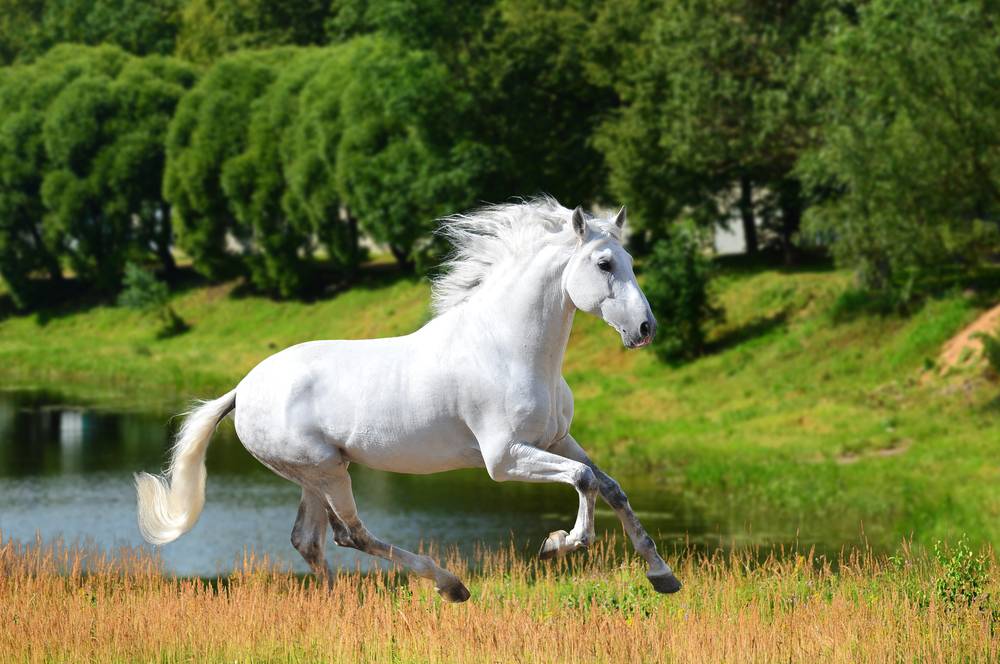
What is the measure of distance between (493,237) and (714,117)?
1129 inches

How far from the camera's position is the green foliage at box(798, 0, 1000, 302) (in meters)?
27.3

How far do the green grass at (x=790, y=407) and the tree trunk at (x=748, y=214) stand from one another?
297 centimetres

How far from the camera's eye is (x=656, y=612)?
31.6ft

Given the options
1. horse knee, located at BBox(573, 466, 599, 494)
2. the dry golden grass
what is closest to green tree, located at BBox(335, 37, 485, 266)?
the dry golden grass

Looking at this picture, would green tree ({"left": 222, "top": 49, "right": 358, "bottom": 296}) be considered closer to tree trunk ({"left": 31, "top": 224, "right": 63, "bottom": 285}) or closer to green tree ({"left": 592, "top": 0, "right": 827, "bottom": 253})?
tree trunk ({"left": 31, "top": 224, "right": 63, "bottom": 285})

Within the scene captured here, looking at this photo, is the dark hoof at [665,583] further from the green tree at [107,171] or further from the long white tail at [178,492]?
the green tree at [107,171]

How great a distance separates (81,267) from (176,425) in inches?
1022

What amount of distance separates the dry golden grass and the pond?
27.1 feet

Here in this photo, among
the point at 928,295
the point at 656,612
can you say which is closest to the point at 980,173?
the point at 928,295

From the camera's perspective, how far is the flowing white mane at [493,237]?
369 inches

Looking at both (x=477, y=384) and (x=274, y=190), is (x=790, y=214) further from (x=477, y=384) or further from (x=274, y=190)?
(x=477, y=384)

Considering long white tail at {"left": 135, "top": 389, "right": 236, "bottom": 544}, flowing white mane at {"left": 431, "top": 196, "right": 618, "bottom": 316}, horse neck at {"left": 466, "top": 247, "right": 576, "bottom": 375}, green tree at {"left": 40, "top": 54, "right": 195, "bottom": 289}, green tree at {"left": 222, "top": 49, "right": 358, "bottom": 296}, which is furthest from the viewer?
green tree at {"left": 40, "top": 54, "right": 195, "bottom": 289}

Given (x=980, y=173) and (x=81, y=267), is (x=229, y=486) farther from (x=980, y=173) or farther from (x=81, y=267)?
(x=81, y=267)

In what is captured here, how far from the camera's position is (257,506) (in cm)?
2658
